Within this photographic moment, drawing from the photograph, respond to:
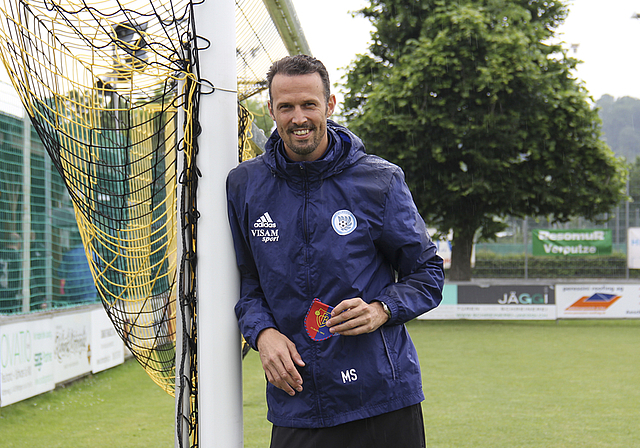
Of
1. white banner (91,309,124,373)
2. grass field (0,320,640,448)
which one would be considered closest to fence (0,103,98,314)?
white banner (91,309,124,373)

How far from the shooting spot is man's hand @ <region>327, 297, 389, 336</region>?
70.2 inches

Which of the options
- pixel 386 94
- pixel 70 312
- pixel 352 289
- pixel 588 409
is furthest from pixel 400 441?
pixel 386 94

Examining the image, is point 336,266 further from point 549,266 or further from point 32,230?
point 549,266

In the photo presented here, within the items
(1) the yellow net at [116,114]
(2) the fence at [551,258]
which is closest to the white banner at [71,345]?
(1) the yellow net at [116,114]

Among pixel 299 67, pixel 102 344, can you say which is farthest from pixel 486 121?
pixel 299 67

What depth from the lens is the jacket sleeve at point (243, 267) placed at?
77.3 inches

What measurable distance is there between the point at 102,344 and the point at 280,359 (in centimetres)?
732

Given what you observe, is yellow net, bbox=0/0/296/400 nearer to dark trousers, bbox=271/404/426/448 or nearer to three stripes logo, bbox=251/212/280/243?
three stripes logo, bbox=251/212/280/243

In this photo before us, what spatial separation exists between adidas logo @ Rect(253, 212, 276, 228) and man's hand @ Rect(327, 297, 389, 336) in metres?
0.34

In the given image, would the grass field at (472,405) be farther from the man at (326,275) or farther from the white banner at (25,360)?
the man at (326,275)

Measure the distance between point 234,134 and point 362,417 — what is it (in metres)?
1.00

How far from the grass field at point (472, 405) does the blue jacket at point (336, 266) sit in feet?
11.2

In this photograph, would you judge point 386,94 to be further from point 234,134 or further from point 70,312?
point 234,134

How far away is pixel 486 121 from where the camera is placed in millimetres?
15859
